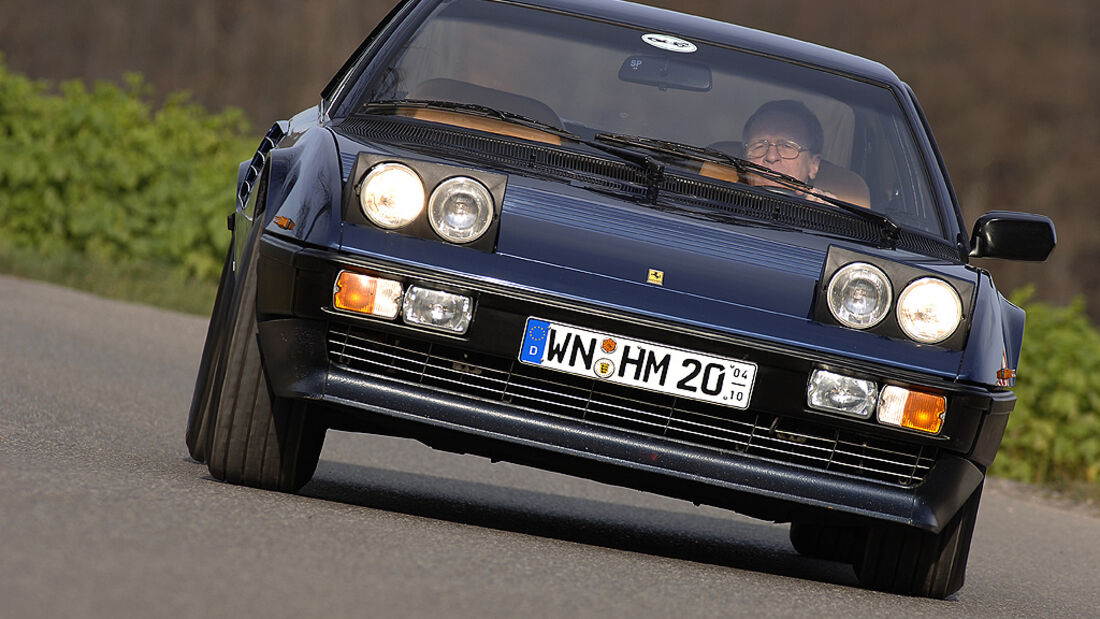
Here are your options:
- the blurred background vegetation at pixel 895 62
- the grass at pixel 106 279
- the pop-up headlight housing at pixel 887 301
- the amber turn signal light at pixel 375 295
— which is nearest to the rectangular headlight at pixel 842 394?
the pop-up headlight housing at pixel 887 301

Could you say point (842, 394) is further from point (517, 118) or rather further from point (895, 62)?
point (895, 62)

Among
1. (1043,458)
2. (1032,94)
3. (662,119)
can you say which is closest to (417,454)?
(662,119)

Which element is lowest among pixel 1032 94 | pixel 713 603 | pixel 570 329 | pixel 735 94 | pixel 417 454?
pixel 417 454

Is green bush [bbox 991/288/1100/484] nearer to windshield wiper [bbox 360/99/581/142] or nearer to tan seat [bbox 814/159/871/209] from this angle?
tan seat [bbox 814/159/871/209]

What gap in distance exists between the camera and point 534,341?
406 cm

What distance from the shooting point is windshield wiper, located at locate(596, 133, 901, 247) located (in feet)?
15.8

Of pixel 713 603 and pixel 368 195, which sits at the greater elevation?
pixel 368 195

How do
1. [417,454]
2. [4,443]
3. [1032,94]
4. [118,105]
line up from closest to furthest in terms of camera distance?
[4,443]
[417,454]
[118,105]
[1032,94]

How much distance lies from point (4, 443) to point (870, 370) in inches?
99.1

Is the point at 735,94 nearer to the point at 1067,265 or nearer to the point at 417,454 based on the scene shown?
the point at 417,454

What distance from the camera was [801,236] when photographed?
14.4 ft

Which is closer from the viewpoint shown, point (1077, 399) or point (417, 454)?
point (417, 454)

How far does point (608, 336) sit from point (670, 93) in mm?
A: 1369

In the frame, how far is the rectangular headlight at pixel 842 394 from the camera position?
13.5 ft
